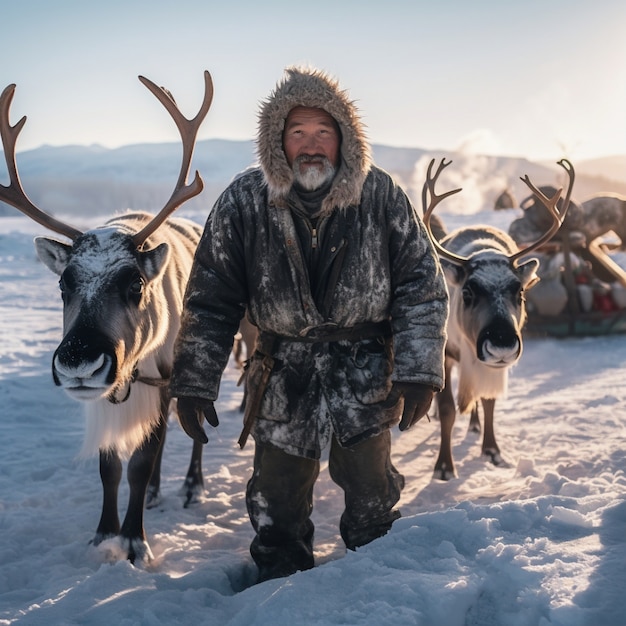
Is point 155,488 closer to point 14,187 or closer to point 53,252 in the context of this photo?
point 53,252

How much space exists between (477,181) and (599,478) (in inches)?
1468

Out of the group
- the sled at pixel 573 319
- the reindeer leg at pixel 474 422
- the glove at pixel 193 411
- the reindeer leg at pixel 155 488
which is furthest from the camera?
the sled at pixel 573 319

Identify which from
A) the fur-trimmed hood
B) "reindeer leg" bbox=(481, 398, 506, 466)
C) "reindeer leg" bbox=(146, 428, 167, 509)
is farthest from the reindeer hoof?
"reindeer leg" bbox=(481, 398, 506, 466)

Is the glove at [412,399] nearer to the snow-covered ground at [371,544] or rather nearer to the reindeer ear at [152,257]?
the snow-covered ground at [371,544]

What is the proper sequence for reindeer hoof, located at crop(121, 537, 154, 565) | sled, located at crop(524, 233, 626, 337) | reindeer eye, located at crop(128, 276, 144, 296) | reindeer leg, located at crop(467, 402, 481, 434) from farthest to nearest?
sled, located at crop(524, 233, 626, 337), reindeer leg, located at crop(467, 402, 481, 434), reindeer hoof, located at crop(121, 537, 154, 565), reindeer eye, located at crop(128, 276, 144, 296)

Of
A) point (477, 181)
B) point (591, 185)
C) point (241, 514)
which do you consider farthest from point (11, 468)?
point (591, 185)

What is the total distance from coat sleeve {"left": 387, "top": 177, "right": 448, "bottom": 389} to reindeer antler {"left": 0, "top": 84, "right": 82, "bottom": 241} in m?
1.59

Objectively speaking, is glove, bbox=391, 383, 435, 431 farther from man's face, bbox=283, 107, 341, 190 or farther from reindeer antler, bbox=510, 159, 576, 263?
reindeer antler, bbox=510, 159, 576, 263

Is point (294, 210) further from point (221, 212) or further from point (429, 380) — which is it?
point (429, 380)

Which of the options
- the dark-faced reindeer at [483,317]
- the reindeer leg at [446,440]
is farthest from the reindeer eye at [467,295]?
the reindeer leg at [446,440]

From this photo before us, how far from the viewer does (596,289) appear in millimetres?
8828

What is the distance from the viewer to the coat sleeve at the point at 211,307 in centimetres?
274

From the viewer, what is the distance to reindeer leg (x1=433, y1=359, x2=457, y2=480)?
174 inches

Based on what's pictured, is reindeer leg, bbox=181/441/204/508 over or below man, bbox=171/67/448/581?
below
